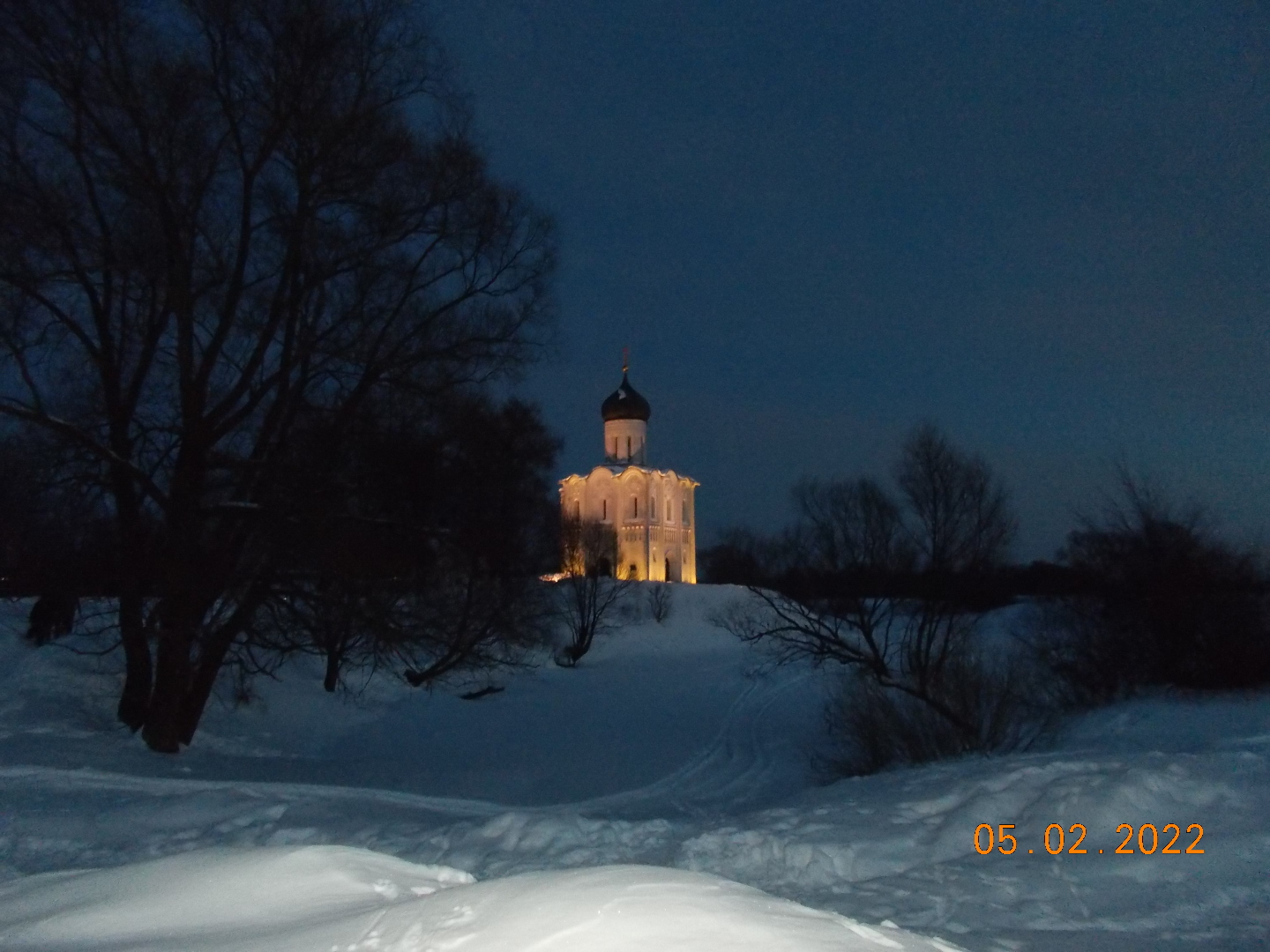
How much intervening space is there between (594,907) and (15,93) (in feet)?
43.7

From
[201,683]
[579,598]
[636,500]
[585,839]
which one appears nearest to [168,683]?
[201,683]

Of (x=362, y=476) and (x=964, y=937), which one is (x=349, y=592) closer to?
(x=362, y=476)

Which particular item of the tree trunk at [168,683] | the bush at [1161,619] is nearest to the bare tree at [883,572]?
the bush at [1161,619]

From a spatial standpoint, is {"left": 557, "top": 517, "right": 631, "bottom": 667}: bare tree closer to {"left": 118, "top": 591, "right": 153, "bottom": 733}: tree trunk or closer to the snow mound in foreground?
{"left": 118, "top": 591, "right": 153, "bottom": 733}: tree trunk

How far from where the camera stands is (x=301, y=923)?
13.5ft

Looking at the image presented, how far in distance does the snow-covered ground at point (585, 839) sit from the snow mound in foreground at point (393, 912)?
0.02 meters

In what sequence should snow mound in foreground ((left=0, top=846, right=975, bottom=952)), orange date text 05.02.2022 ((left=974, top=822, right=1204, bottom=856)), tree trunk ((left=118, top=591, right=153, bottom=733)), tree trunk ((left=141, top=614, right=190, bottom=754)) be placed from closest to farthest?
1. snow mound in foreground ((left=0, top=846, right=975, bottom=952))
2. orange date text 05.02.2022 ((left=974, top=822, right=1204, bottom=856))
3. tree trunk ((left=141, top=614, right=190, bottom=754))
4. tree trunk ((left=118, top=591, right=153, bottom=733))

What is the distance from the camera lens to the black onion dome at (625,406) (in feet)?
217

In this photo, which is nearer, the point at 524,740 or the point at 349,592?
the point at 349,592

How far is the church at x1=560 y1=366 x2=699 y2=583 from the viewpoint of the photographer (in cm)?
6238

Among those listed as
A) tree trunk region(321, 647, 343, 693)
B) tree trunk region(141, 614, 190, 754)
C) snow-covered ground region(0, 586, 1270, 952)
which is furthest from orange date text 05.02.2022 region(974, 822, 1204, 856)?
tree trunk region(321, 647, 343, 693)

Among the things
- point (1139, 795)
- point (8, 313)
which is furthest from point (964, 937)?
point (8, 313)

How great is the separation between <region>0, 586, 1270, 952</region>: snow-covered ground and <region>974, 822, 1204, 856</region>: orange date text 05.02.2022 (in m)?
0.05

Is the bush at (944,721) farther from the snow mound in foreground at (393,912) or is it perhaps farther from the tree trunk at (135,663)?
the snow mound in foreground at (393,912)
